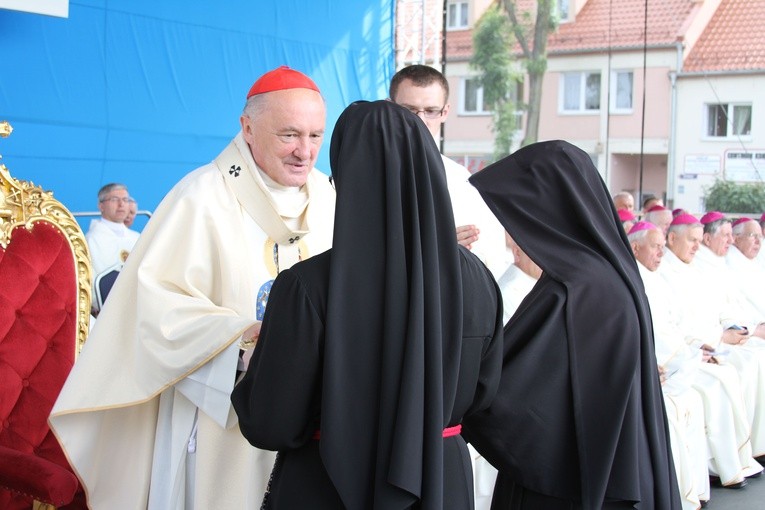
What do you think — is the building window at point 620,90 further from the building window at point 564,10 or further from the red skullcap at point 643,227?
the red skullcap at point 643,227

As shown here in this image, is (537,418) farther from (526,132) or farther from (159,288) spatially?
(526,132)

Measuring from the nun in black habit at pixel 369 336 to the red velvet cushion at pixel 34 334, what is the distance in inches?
57.7

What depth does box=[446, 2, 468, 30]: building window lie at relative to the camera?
18.9 meters

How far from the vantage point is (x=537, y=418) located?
2.66 meters

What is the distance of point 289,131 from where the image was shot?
3.06m

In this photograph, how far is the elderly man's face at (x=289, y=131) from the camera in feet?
10.0

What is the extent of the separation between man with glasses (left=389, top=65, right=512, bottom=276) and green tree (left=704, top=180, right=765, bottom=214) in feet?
43.4

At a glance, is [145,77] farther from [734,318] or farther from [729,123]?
[729,123]

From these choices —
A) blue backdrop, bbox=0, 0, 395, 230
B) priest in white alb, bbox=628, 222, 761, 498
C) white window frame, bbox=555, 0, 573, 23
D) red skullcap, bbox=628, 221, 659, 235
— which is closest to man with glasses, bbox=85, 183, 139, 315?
blue backdrop, bbox=0, 0, 395, 230

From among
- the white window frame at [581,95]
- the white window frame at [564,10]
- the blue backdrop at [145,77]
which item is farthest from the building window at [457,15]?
the blue backdrop at [145,77]

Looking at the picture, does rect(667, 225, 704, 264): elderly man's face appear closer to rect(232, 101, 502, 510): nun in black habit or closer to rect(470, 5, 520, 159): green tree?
rect(232, 101, 502, 510): nun in black habit

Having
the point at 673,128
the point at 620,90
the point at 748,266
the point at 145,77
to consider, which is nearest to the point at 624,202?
the point at 748,266

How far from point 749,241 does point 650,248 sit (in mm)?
2801

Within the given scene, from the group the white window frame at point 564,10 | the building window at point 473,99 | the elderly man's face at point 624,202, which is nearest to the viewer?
the elderly man's face at point 624,202
